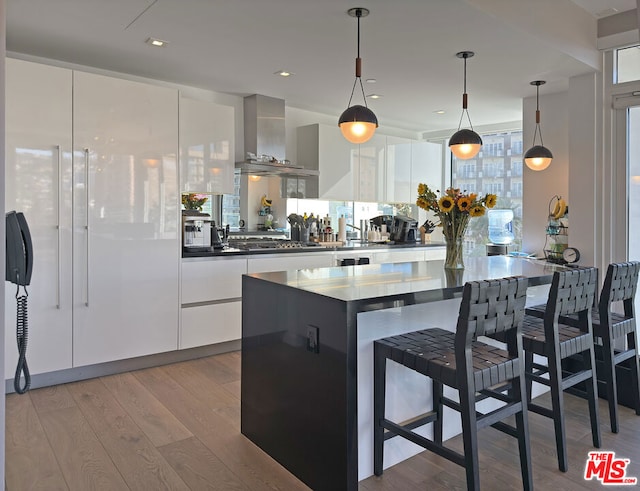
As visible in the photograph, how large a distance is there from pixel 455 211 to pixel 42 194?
9.05 feet

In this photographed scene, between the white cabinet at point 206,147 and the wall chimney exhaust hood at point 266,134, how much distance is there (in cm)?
53

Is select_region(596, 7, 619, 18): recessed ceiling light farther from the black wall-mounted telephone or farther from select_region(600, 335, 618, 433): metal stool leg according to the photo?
the black wall-mounted telephone

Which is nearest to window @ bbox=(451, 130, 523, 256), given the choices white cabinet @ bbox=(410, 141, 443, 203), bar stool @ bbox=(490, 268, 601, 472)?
white cabinet @ bbox=(410, 141, 443, 203)

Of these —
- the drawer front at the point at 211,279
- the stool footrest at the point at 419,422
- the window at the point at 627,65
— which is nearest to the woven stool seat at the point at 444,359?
the stool footrest at the point at 419,422

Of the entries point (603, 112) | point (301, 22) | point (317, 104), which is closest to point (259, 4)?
point (301, 22)

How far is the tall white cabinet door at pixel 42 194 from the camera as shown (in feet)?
10.5

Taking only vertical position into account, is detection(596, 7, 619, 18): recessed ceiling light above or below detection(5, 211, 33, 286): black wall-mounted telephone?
above

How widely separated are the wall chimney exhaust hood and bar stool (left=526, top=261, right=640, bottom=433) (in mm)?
2945

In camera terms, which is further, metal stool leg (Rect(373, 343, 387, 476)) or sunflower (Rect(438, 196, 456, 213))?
sunflower (Rect(438, 196, 456, 213))

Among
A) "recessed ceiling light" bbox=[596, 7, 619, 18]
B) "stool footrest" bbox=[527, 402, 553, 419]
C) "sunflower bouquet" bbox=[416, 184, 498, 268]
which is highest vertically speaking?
"recessed ceiling light" bbox=[596, 7, 619, 18]

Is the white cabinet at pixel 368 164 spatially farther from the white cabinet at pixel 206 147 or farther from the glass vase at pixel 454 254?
the glass vase at pixel 454 254

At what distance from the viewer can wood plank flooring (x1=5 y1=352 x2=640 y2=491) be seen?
2.27 metres

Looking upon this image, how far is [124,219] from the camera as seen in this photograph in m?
3.67

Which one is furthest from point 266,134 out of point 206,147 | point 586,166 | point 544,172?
point 586,166
